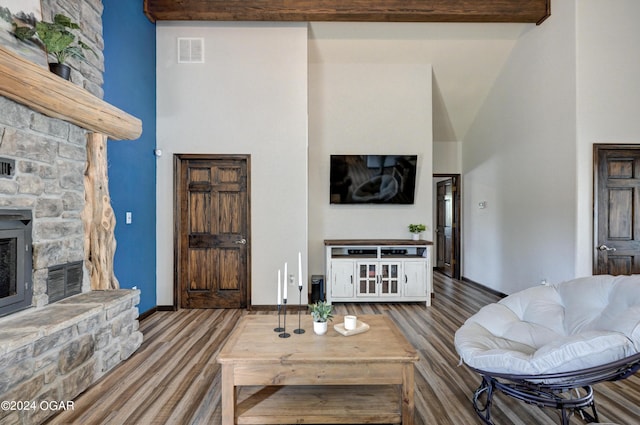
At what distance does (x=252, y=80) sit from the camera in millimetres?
4230

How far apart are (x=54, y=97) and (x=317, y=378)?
104 inches

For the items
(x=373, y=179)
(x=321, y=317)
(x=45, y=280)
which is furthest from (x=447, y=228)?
(x=45, y=280)

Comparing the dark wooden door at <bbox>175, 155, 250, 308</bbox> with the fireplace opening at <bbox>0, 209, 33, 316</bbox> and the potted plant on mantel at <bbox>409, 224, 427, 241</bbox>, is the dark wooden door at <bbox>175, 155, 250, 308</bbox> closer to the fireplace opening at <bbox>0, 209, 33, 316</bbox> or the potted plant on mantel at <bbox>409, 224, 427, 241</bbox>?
the fireplace opening at <bbox>0, 209, 33, 316</bbox>

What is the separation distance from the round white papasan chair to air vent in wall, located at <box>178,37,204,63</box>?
4.50 m

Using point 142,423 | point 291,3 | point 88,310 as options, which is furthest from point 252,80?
→ point 142,423

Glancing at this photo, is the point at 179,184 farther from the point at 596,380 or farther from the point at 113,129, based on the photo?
the point at 596,380

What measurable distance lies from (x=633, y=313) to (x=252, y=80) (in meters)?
4.37

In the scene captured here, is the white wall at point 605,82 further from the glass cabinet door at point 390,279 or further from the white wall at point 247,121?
the white wall at point 247,121

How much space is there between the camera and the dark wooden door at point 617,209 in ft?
11.8

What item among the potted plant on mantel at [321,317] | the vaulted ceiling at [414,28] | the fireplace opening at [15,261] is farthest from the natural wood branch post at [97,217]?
the vaulted ceiling at [414,28]

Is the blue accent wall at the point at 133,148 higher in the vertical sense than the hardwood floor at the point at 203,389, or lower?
higher

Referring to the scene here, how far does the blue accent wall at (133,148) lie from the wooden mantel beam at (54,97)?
0.60 m

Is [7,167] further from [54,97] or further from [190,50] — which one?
[190,50]

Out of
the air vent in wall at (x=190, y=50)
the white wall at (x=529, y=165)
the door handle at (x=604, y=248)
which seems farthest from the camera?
the air vent in wall at (x=190, y=50)
